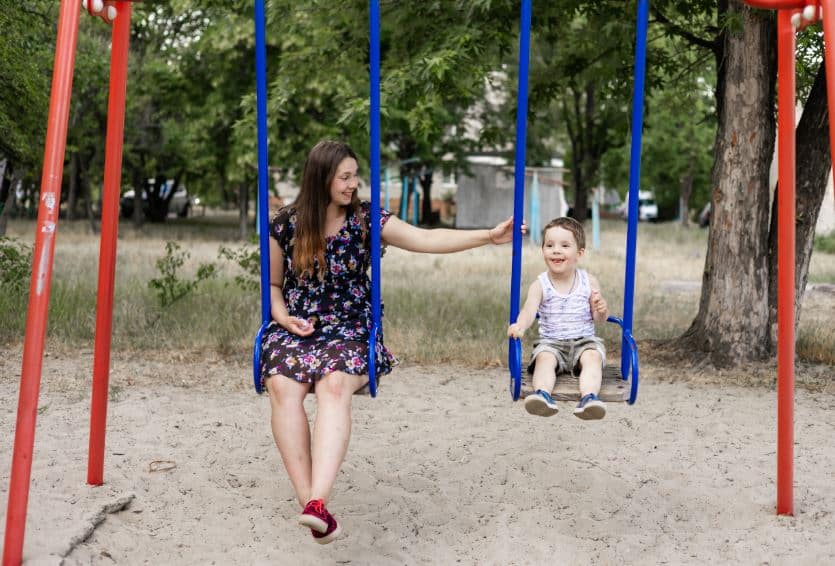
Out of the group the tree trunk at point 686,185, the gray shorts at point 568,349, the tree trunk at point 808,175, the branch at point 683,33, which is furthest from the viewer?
the tree trunk at point 686,185

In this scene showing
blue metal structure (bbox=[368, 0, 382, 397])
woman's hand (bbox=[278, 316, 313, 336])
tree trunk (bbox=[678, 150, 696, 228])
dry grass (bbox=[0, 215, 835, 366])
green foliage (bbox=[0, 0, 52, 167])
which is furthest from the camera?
tree trunk (bbox=[678, 150, 696, 228])

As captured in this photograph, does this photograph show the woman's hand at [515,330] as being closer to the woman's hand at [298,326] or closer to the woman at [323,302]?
the woman at [323,302]

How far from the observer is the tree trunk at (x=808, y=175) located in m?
6.74

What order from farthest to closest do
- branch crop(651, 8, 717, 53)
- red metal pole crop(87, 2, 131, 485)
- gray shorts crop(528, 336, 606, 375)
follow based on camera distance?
1. branch crop(651, 8, 717, 53)
2. red metal pole crop(87, 2, 131, 485)
3. gray shorts crop(528, 336, 606, 375)

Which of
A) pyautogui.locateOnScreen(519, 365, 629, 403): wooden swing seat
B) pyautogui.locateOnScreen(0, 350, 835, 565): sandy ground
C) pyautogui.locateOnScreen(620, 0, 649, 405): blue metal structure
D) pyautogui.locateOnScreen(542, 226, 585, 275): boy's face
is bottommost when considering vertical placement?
pyautogui.locateOnScreen(0, 350, 835, 565): sandy ground

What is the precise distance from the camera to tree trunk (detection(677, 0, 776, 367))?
261 inches

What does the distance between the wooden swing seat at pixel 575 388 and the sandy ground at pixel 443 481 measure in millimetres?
599

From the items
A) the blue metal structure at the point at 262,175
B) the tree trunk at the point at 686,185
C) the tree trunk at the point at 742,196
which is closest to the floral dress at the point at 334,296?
the blue metal structure at the point at 262,175

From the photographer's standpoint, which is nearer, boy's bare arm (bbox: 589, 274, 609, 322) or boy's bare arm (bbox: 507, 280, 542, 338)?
boy's bare arm (bbox: 507, 280, 542, 338)

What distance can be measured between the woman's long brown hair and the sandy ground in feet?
3.55

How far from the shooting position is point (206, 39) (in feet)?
60.6

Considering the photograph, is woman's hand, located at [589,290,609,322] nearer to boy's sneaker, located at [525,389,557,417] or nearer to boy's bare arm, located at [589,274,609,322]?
boy's bare arm, located at [589,274,609,322]

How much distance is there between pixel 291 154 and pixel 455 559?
17190 millimetres

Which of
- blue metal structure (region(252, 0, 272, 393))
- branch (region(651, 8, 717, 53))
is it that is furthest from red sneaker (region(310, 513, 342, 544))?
branch (region(651, 8, 717, 53))
